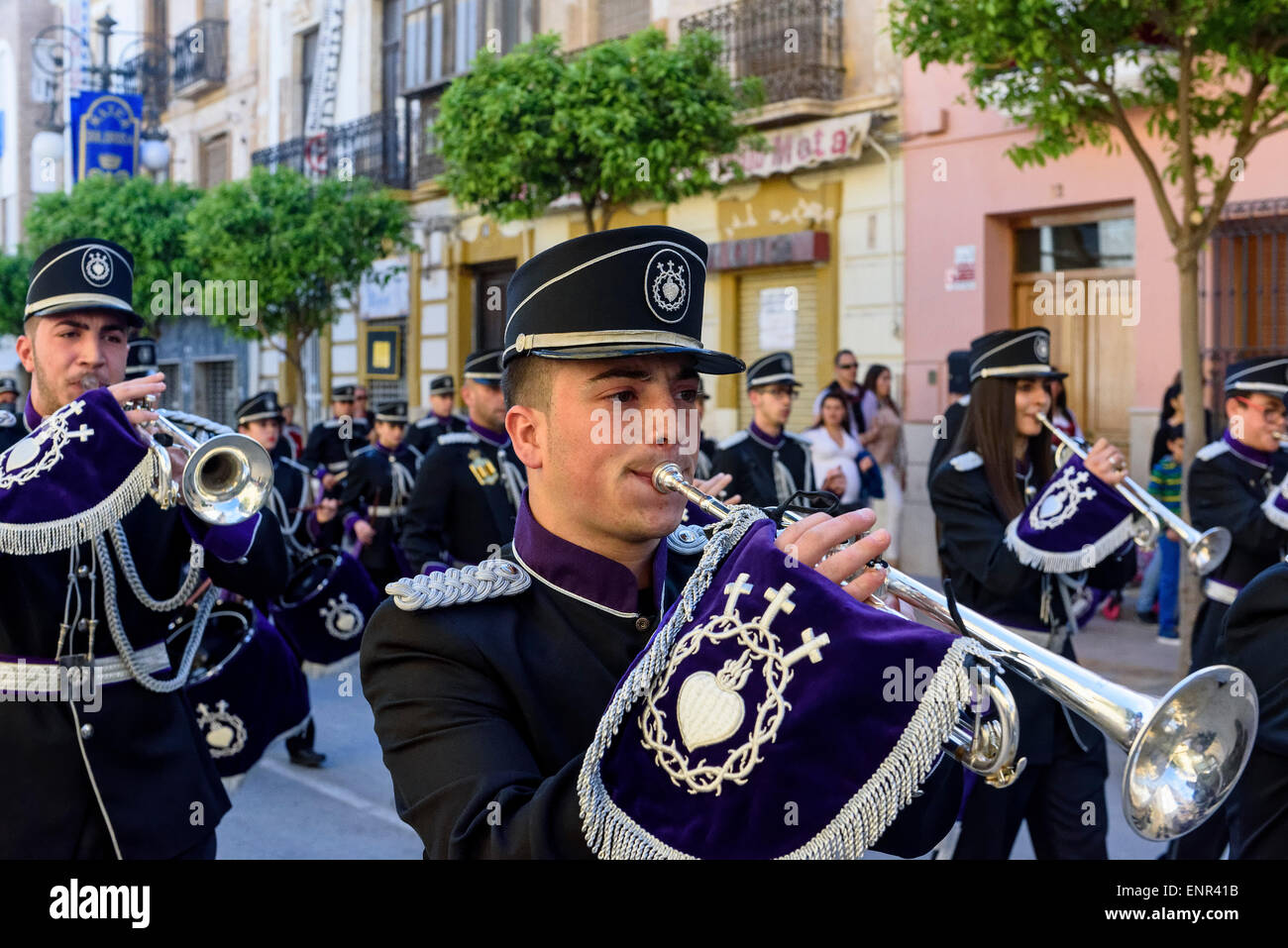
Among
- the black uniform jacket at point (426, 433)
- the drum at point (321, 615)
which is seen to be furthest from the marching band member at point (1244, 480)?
the black uniform jacket at point (426, 433)

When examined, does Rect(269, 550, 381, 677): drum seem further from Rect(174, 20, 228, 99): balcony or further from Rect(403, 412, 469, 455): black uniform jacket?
Rect(174, 20, 228, 99): balcony

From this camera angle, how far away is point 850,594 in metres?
1.78

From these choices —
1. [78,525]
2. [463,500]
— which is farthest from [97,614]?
[463,500]

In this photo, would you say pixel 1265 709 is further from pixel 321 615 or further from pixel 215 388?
pixel 215 388

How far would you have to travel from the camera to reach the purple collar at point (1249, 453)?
618cm

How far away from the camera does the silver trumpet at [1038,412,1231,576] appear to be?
5.09 metres

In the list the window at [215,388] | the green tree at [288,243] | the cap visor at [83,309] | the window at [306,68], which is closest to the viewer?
the cap visor at [83,309]

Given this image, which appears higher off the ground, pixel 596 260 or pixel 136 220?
pixel 136 220

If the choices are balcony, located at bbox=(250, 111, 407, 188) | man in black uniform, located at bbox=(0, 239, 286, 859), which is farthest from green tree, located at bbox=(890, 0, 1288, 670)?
balcony, located at bbox=(250, 111, 407, 188)

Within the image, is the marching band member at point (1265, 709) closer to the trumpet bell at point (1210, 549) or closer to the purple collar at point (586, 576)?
the purple collar at point (586, 576)

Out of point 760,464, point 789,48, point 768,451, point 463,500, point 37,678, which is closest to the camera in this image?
point 37,678

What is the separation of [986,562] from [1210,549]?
50.8 inches

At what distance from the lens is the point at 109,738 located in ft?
11.1

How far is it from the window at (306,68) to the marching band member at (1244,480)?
20.9 m
